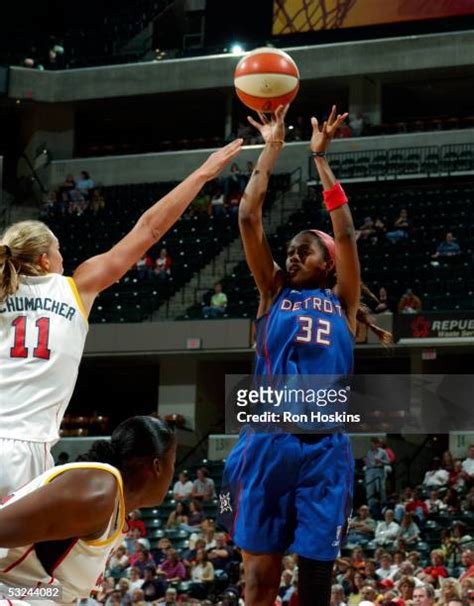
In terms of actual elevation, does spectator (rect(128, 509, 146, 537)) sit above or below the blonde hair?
below

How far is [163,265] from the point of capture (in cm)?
2395

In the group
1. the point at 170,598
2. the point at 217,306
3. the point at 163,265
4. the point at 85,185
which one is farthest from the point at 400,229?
the point at 170,598

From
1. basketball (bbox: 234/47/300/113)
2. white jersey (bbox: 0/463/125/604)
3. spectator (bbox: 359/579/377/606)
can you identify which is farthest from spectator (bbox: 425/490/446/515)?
white jersey (bbox: 0/463/125/604)

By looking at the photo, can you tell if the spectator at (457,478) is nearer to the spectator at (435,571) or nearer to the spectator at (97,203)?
the spectator at (435,571)

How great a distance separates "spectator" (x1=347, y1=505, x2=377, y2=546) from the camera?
49.4ft

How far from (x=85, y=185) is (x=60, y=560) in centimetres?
2496

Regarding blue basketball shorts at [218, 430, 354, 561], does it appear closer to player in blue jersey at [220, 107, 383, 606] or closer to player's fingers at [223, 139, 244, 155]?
player in blue jersey at [220, 107, 383, 606]

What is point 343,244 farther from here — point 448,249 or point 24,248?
point 448,249

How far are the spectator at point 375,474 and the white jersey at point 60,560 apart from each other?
13.7 m

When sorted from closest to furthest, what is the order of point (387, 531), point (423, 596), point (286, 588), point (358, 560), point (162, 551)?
1. point (423, 596)
2. point (286, 588)
3. point (358, 560)
4. point (387, 531)
5. point (162, 551)

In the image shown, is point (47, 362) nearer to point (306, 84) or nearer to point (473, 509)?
point (473, 509)

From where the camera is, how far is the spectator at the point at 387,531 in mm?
14914

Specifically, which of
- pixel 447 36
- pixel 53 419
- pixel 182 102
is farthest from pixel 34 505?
pixel 182 102

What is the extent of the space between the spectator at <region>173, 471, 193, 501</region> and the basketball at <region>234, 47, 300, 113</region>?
42.4 ft
